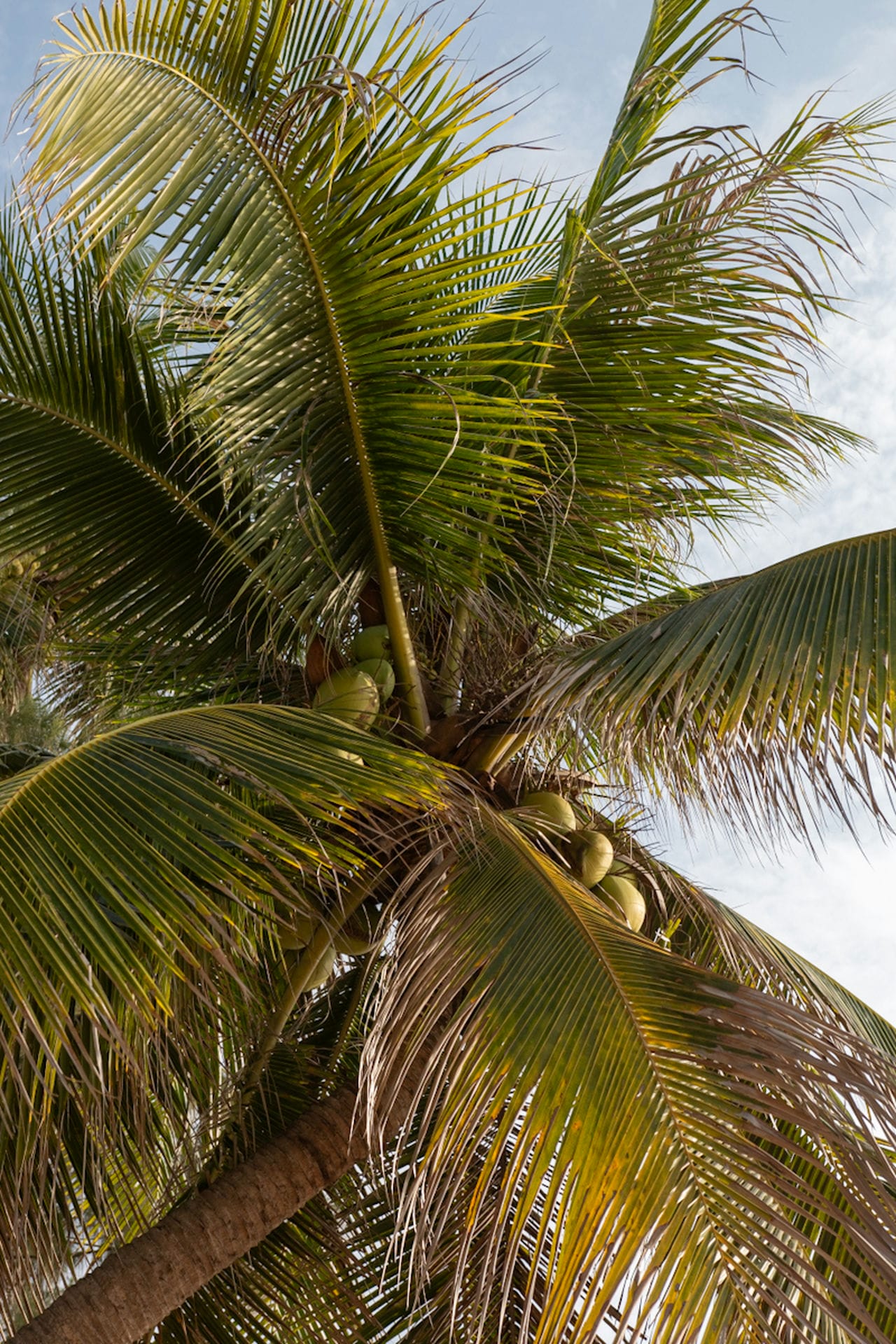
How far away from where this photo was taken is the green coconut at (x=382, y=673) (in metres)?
3.43

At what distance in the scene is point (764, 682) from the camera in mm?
2881

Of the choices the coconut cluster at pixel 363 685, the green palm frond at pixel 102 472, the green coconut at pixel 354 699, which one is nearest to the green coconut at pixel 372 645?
the coconut cluster at pixel 363 685

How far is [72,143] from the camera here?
3.12m

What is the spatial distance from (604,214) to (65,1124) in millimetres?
2959

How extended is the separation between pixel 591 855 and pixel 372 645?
2.73 feet

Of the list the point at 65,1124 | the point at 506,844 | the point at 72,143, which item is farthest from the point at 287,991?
the point at 72,143

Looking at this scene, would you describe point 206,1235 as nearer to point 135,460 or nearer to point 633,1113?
point 633,1113

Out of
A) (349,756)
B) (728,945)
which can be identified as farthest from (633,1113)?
(728,945)

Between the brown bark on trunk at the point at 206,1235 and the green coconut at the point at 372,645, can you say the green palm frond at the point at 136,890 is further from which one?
the green coconut at the point at 372,645

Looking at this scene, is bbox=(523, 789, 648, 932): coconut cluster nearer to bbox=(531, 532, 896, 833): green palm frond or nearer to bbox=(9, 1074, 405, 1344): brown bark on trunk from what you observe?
bbox=(531, 532, 896, 833): green palm frond

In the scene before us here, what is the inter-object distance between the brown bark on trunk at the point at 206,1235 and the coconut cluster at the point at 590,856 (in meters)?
0.74

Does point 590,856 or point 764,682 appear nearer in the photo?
point 764,682

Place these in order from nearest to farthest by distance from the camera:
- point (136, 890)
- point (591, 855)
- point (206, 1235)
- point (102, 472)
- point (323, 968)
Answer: point (136, 890) < point (206, 1235) < point (591, 855) < point (323, 968) < point (102, 472)

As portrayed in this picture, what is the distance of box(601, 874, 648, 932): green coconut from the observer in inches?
137
